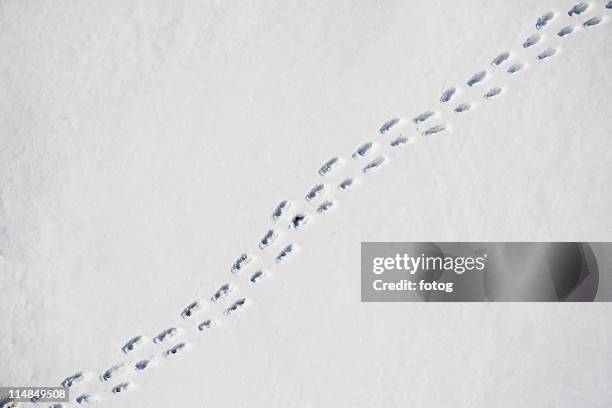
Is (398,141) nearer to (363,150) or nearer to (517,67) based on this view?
(363,150)

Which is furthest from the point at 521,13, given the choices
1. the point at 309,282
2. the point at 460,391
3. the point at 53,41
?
the point at 53,41

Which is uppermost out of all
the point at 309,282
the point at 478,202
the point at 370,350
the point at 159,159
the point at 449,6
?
the point at 449,6

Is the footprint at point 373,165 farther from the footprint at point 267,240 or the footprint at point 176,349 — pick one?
the footprint at point 176,349

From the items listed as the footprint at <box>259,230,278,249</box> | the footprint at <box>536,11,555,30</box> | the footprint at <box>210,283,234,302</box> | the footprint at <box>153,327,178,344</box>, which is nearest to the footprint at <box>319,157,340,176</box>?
the footprint at <box>259,230,278,249</box>

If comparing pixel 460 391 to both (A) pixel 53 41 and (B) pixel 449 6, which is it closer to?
(B) pixel 449 6

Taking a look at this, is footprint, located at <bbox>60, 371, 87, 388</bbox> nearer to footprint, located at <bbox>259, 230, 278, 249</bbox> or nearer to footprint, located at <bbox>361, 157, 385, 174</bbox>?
footprint, located at <bbox>259, 230, 278, 249</bbox>

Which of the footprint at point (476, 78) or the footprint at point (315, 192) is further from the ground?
the footprint at point (476, 78)

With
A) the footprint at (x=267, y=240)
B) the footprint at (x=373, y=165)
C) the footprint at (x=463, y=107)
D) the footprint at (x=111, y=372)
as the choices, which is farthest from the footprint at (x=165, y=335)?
the footprint at (x=463, y=107)
